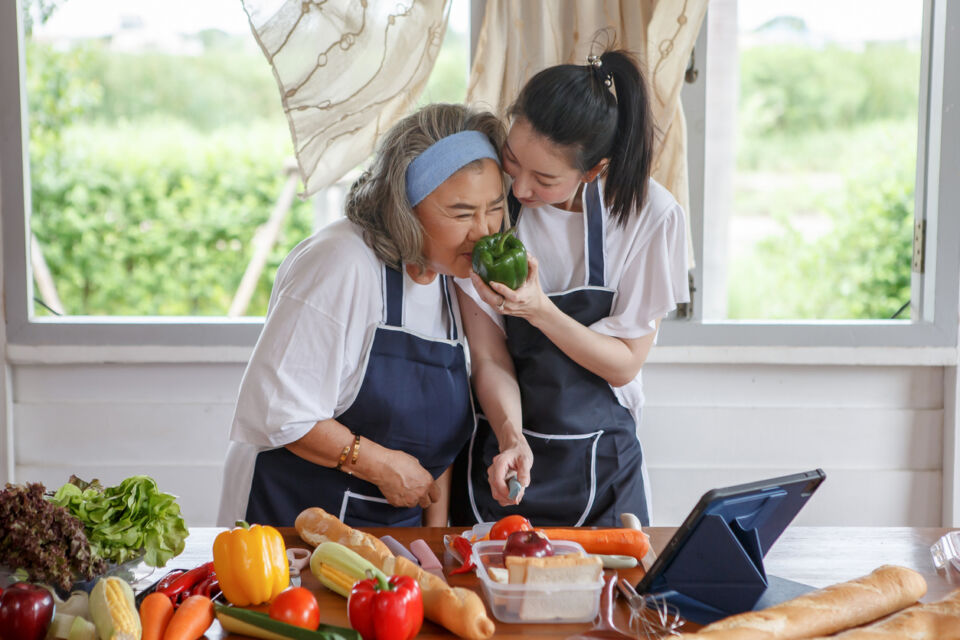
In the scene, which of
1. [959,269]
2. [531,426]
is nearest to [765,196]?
[959,269]

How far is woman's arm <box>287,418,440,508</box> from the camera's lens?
204 centimetres

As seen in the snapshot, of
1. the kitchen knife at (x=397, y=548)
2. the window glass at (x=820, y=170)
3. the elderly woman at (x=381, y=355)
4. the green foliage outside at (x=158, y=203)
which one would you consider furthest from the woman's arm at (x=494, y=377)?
the green foliage outside at (x=158, y=203)

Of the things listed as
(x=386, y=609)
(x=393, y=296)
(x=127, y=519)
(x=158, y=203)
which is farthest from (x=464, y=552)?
(x=158, y=203)

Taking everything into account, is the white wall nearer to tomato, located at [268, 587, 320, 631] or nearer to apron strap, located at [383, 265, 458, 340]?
apron strap, located at [383, 265, 458, 340]

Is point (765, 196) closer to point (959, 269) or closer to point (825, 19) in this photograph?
point (825, 19)

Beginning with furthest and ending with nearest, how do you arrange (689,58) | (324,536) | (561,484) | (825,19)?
(825,19), (689,58), (561,484), (324,536)

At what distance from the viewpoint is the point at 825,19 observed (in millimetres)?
4055

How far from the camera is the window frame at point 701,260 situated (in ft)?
9.66

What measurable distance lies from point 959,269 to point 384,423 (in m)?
2.04

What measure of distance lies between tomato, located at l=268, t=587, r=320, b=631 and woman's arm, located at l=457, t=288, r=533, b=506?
73 centimetres

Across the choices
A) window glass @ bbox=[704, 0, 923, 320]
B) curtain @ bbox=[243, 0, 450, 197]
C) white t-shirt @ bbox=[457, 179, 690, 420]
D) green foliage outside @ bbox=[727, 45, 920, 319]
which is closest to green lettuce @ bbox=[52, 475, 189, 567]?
white t-shirt @ bbox=[457, 179, 690, 420]

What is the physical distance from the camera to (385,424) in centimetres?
212

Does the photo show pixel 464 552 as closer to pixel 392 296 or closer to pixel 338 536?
pixel 338 536

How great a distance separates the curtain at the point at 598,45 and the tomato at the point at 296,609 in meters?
1.75
